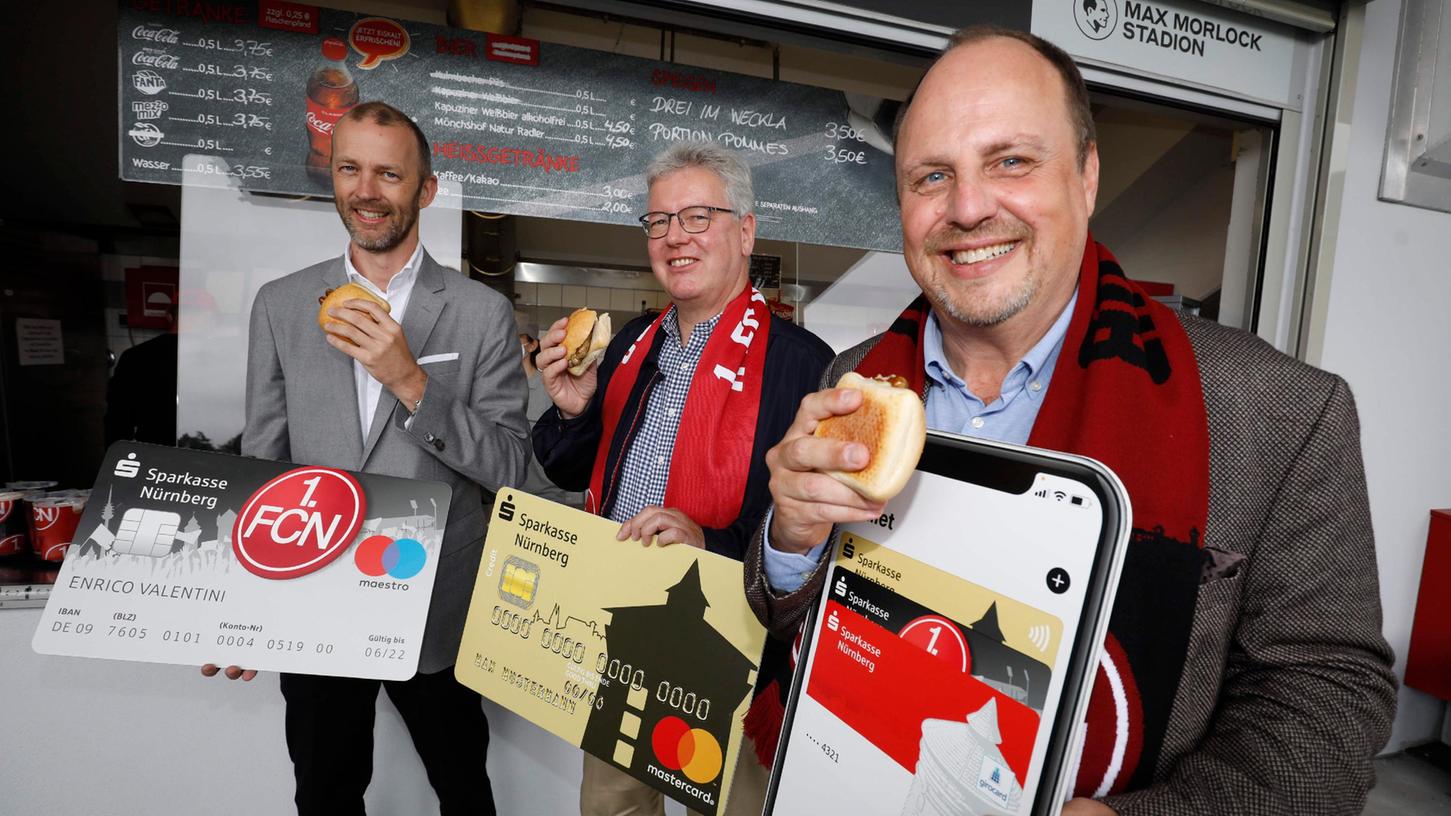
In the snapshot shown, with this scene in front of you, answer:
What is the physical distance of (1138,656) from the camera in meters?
0.82

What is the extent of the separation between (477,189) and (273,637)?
172cm

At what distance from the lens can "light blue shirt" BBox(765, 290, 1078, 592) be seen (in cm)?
102

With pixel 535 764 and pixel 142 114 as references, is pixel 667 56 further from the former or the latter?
pixel 535 764

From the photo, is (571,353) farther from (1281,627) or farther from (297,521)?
(1281,627)

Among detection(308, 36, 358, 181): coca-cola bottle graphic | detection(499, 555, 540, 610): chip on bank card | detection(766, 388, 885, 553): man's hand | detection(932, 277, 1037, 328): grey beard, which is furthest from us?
detection(308, 36, 358, 181): coca-cola bottle graphic

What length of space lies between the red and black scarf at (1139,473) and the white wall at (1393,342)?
259 centimetres

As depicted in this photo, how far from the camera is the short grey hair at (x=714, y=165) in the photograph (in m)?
1.87

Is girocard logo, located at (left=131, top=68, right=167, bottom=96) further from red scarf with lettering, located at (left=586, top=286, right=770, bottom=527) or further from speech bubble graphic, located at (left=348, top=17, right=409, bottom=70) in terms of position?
red scarf with lettering, located at (left=586, top=286, right=770, bottom=527)

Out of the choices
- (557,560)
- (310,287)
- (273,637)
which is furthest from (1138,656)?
(310,287)

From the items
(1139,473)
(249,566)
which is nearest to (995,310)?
(1139,473)

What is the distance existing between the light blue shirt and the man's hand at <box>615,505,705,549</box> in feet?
1.22

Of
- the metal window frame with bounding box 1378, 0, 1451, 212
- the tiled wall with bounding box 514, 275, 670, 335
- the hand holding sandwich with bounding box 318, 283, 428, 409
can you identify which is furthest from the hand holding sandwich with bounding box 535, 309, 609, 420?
the metal window frame with bounding box 1378, 0, 1451, 212

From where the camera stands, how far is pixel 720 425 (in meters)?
1.78

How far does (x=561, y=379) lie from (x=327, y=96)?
153 centimetres
